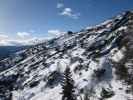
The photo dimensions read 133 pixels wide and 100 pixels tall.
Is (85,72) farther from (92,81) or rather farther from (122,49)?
(122,49)

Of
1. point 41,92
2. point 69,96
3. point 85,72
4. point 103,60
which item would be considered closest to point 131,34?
point 103,60

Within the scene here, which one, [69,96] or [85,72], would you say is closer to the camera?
[69,96]

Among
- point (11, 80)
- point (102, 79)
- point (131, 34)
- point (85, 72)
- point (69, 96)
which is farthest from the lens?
point (11, 80)

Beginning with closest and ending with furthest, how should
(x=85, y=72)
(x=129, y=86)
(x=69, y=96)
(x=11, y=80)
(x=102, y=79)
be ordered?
(x=69, y=96) → (x=129, y=86) → (x=102, y=79) → (x=85, y=72) → (x=11, y=80)

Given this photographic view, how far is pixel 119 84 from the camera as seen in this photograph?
72938 millimetres

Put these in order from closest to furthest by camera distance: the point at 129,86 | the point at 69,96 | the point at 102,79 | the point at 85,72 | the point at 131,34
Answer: the point at 69,96, the point at 129,86, the point at 102,79, the point at 85,72, the point at 131,34

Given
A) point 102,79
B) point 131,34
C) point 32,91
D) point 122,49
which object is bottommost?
point 32,91

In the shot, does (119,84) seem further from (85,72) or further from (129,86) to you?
(85,72)

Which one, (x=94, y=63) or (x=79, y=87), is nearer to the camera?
(x=79, y=87)

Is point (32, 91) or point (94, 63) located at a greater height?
point (94, 63)

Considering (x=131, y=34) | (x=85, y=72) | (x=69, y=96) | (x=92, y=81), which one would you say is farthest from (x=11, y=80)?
(x=69, y=96)

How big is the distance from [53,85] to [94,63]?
2256 cm

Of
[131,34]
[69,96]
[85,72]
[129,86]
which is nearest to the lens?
[69,96]

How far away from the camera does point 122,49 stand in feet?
315
